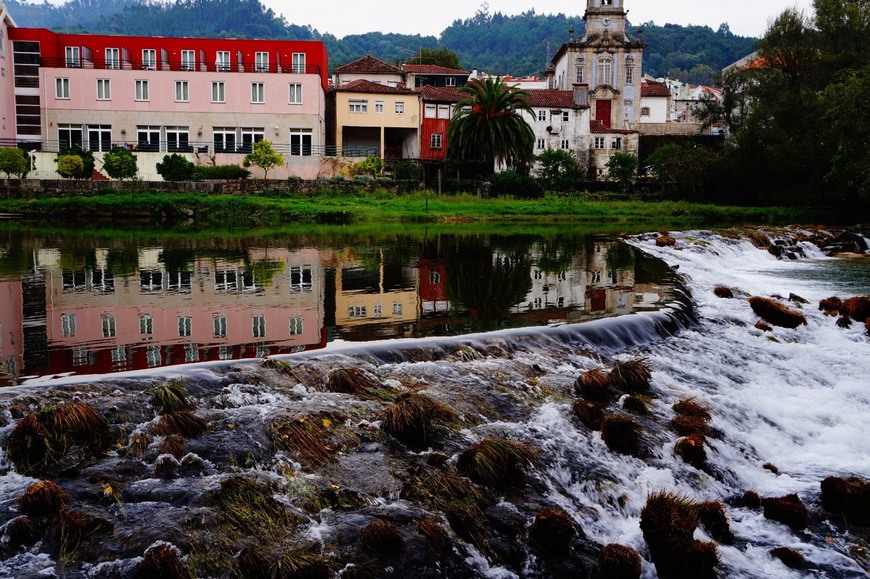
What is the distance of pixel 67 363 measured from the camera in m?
9.92

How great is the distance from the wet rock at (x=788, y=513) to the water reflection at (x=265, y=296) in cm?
583

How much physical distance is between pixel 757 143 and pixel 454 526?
5695 centimetres

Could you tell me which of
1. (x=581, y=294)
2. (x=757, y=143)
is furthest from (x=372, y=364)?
(x=757, y=143)

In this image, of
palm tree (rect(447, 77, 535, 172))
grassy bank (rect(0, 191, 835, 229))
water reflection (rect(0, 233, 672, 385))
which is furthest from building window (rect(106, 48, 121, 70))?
water reflection (rect(0, 233, 672, 385))

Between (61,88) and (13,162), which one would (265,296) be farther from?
(61,88)

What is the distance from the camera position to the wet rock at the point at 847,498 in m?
7.74

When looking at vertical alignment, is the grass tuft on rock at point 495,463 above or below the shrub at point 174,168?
below

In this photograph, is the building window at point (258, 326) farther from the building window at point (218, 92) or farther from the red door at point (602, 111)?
the red door at point (602, 111)

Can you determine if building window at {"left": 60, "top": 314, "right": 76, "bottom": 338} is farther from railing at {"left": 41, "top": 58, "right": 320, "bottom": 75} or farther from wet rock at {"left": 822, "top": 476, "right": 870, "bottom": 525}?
railing at {"left": 41, "top": 58, "right": 320, "bottom": 75}

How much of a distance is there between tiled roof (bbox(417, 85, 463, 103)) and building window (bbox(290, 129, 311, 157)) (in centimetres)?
1078

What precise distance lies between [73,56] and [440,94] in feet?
96.5

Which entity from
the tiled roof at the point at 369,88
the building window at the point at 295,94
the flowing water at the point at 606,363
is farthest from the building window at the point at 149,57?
the flowing water at the point at 606,363

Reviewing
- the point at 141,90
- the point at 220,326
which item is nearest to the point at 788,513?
the point at 220,326

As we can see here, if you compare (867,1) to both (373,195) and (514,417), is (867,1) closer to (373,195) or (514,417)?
(373,195)
